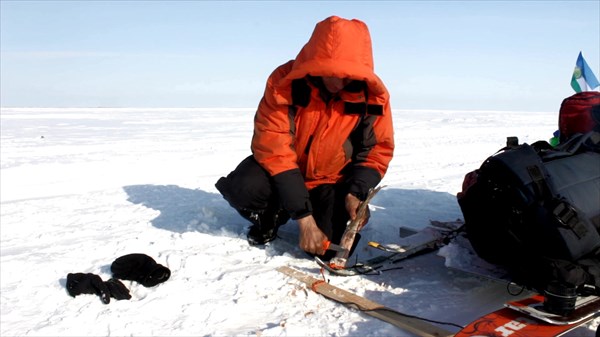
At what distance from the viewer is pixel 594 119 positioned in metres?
3.08

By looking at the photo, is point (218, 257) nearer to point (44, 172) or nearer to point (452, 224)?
point (452, 224)

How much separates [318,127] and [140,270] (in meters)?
1.25

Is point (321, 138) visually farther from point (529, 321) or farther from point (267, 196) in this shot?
point (529, 321)

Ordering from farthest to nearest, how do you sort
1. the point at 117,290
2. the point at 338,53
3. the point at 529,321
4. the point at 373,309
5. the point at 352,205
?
the point at 352,205
the point at 338,53
the point at 117,290
the point at 373,309
the point at 529,321

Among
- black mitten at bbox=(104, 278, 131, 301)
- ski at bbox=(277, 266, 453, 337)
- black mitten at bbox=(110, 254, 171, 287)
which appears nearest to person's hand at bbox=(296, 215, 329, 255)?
ski at bbox=(277, 266, 453, 337)

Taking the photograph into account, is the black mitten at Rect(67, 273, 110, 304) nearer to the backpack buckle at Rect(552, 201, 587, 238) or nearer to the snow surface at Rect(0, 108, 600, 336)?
the snow surface at Rect(0, 108, 600, 336)

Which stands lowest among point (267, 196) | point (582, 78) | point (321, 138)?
point (267, 196)

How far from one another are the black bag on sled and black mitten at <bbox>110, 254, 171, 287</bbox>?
1.58 metres

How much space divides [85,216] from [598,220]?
3.56 meters

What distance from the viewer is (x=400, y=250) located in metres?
2.79

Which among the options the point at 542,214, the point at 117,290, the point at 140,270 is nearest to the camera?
the point at 542,214

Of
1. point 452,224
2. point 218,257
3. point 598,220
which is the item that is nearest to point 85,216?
point 218,257

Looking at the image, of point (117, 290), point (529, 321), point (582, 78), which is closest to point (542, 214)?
point (529, 321)

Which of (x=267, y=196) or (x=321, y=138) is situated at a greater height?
Answer: (x=321, y=138)
